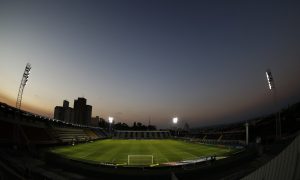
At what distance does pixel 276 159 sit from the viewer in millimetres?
6352

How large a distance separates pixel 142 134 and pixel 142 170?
104548 mm

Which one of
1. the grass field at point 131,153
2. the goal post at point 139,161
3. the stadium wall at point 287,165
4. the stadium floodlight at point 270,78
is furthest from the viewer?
the stadium floodlight at point 270,78

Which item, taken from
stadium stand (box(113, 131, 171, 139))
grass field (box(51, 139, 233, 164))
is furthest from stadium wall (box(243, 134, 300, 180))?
stadium stand (box(113, 131, 171, 139))

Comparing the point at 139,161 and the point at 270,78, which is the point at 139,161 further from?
the point at 270,78

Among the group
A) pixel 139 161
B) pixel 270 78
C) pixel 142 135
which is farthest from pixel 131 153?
pixel 142 135

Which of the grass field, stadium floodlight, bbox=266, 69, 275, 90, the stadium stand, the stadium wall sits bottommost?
the stadium stand

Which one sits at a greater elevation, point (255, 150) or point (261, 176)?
point (261, 176)

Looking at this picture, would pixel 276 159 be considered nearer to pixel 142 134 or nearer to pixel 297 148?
pixel 297 148

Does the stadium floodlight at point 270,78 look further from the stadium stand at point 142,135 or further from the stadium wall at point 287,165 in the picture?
the stadium stand at point 142,135

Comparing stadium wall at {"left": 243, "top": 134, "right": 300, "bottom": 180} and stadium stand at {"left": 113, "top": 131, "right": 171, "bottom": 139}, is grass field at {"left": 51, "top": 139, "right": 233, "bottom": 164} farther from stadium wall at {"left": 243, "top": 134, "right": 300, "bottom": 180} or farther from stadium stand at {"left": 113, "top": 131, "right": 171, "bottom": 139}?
stadium stand at {"left": 113, "top": 131, "right": 171, "bottom": 139}

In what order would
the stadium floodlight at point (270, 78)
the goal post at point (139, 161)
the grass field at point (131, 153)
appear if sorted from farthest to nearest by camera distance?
1. the stadium floodlight at point (270, 78)
2. the grass field at point (131, 153)
3. the goal post at point (139, 161)

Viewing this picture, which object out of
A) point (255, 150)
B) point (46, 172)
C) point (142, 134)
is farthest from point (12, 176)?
point (142, 134)

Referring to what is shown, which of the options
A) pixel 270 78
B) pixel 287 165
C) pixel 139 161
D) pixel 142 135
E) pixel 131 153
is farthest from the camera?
pixel 142 135

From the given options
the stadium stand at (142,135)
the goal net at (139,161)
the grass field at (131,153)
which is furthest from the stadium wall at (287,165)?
the stadium stand at (142,135)
